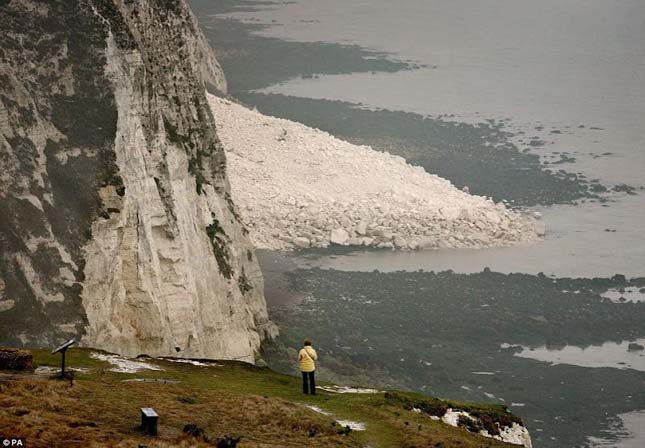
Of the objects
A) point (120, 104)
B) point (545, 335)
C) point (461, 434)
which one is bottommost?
point (545, 335)

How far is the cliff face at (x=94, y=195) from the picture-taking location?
159 ft

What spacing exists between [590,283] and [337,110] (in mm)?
46326

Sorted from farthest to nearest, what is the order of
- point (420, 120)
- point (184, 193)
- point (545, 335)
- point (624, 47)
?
point (624, 47)
point (420, 120)
point (545, 335)
point (184, 193)

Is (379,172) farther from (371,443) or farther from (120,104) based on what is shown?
(371,443)

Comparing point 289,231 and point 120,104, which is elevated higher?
point 120,104

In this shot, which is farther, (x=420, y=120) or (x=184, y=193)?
(x=420, y=120)

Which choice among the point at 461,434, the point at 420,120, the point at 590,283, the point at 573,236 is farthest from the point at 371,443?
the point at 420,120

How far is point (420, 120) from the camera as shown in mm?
115875

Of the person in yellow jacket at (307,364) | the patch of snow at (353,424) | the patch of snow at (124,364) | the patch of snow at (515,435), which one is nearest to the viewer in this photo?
the patch of snow at (353,424)

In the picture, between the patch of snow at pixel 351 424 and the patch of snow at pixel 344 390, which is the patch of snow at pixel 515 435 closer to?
the patch of snow at pixel 344 390
